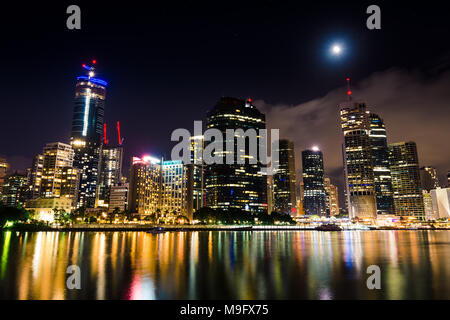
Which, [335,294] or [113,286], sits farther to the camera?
[113,286]

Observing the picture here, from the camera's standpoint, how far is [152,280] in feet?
76.0

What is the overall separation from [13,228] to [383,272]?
16679 cm

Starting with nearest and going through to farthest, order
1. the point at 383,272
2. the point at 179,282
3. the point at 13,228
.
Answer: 1. the point at 179,282
2. the point at 383,272
3. the point at 13,228

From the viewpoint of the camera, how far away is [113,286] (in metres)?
21.1
